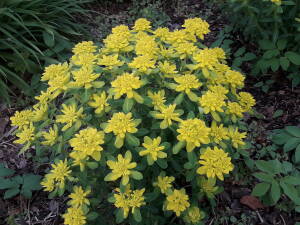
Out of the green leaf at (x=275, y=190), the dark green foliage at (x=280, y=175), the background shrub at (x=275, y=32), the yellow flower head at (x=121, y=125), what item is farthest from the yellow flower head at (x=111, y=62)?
the background shrub at (x=275, y=32)

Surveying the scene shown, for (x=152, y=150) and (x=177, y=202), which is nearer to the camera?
(x=152, y=150)

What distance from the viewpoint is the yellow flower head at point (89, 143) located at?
5.66 ft

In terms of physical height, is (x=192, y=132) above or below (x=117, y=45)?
below

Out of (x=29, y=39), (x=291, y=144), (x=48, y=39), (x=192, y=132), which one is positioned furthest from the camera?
(x=29, y=39)

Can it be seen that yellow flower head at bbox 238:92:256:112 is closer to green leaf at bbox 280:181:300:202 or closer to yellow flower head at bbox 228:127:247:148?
yellow flower head at bbox 228:127:247:148

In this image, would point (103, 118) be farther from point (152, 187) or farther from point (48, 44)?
point (48, 44)

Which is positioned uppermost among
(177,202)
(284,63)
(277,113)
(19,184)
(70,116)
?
(70,116)

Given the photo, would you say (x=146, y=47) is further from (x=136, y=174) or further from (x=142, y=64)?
(x=136, y=174)

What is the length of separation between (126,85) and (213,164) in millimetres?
614

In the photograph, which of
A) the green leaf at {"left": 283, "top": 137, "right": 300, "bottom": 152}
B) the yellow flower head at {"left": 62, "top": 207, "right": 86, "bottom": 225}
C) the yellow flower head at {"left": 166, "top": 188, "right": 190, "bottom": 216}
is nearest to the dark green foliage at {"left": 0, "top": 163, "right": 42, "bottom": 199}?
the yellow flower head at {"left": 62, "top": 207, "right": 86, "bottom": 225}

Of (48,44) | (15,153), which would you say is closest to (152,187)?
(15,153)

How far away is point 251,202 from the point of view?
2.52m

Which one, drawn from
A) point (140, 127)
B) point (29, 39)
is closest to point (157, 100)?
point (140, 127)

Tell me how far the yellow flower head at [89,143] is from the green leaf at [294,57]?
6.47 ft
